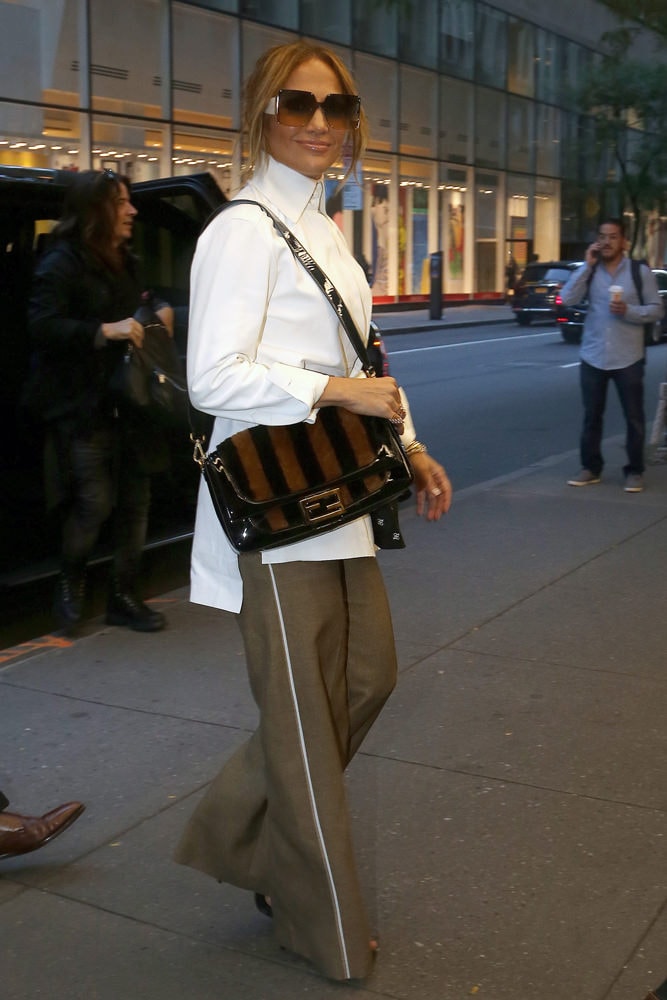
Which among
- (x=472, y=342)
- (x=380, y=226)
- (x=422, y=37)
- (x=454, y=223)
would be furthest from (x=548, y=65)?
(x=472, y=342)

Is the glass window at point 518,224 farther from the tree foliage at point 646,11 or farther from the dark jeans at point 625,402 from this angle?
the dark jeans at point 625,402

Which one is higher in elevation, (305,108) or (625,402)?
(305,108)

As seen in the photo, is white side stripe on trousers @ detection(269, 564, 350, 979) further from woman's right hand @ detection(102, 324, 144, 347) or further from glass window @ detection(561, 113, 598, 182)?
glass window @ detection(561, 113, 598, 182)

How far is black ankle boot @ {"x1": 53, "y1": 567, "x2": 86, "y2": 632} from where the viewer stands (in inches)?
224

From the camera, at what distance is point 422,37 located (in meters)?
36.1

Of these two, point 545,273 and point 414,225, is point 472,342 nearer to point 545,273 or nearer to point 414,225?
point 545,273

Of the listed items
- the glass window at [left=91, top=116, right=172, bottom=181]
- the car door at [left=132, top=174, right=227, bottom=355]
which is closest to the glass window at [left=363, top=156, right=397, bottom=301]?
the glass window at [left=91, top=116, right=172, bottom=181]

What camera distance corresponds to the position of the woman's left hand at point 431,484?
3059mm

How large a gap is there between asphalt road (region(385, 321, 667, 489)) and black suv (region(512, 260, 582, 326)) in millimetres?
3543

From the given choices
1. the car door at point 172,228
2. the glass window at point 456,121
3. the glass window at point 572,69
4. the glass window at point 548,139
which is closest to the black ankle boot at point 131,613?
the car door at point 172,228

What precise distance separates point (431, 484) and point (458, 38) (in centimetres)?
3730

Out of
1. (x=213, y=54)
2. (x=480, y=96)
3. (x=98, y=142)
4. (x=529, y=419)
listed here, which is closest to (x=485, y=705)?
(x=529, y=419)

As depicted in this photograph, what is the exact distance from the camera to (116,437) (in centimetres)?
570

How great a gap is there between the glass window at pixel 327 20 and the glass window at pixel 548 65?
12.1m
